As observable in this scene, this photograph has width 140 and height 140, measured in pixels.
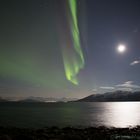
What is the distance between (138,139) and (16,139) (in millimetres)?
16472

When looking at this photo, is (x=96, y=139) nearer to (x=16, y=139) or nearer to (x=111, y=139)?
(x=111, y=139)

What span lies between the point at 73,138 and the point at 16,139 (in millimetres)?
7106

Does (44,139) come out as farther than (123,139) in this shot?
No

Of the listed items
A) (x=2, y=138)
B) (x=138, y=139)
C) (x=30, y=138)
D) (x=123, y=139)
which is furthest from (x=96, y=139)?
(x=2, y=138)

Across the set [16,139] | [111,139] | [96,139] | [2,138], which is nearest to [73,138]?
[96,139]

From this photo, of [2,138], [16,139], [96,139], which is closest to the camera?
[2,138]

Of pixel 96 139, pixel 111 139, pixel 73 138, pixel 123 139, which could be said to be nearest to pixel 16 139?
pixel 73 138

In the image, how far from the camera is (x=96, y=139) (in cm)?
2456

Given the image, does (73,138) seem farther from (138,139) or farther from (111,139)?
(138,139)

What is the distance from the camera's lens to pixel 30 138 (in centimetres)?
2255

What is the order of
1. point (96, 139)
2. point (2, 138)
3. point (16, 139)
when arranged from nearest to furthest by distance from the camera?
1. point (2, 138)
2. point (16, 139)
3. point (96, 139)

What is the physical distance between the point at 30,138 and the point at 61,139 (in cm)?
383

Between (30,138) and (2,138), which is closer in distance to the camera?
(2,138)

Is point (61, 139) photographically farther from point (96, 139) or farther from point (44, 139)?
point (96, 139)
